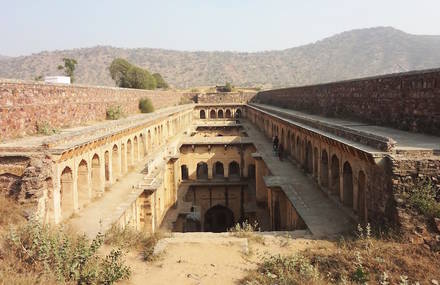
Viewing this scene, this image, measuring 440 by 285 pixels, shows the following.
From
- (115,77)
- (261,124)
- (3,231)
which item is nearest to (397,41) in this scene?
(115,77)

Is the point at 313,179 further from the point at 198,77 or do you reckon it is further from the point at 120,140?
the point at 198,77

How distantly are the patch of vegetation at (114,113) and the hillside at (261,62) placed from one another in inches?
3753

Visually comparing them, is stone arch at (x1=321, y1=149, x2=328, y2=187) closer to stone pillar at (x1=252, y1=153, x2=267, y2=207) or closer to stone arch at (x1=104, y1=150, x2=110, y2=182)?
stone pillar at (x1=252, y1=153, x2=267, y2=207)

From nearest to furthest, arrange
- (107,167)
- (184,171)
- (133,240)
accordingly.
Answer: (133,240) → (107,167) → (184,171)

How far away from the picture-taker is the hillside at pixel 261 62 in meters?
129

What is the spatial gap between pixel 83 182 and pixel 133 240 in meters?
4.33

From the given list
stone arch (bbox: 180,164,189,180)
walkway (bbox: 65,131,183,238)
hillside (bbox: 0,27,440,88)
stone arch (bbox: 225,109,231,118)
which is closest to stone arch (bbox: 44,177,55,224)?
walkway (bbox: 65,131,183,238)

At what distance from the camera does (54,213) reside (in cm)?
1159

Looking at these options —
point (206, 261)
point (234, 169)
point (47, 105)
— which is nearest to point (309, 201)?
point (206, 261)

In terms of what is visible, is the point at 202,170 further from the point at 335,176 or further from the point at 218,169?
the point at 335,176

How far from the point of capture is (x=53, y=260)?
8594mm

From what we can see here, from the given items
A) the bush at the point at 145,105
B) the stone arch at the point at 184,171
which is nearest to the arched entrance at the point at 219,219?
the stone arch at the point at 184,171

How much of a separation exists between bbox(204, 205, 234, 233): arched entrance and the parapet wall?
3684cm

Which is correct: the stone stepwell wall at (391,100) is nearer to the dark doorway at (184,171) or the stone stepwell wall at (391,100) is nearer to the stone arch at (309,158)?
the stone arch at (309,158)
